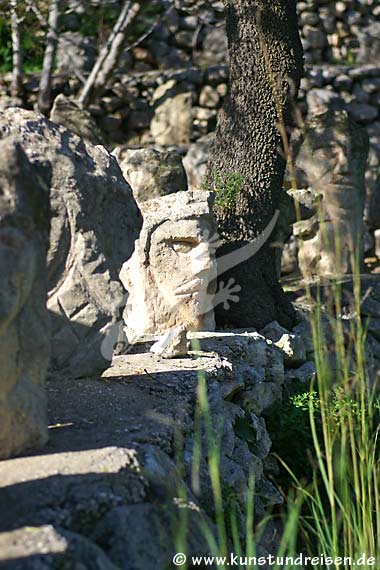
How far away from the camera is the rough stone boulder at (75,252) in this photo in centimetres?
438

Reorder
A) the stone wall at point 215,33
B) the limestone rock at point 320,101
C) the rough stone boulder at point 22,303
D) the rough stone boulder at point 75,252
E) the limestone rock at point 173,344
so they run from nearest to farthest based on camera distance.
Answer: the rough stone boulder at point 22,303
the rough stone boulder at point 75,252
the limestone rock at point 173,344
the limestone rock at point 320,101
the stone wall at point 215,33

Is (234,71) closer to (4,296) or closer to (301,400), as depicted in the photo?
(301,400)

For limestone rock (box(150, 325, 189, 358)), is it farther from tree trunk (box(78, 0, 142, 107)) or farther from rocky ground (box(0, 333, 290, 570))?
tree trunk (box(78, 0, 142, 107))

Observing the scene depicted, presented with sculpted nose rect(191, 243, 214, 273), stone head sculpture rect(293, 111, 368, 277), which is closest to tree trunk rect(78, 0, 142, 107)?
stone head sculpture rect(293, 111, 368, 277)

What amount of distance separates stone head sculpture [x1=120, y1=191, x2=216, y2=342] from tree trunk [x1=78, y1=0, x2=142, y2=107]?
5.37 metres

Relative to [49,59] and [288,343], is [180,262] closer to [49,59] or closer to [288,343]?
[288,343]

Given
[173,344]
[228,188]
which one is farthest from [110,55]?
[173,344]

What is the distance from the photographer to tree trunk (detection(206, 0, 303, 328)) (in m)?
7.07

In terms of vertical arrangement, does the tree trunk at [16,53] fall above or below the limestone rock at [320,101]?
above

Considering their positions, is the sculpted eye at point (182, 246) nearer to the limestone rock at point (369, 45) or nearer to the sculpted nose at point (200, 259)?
the sculpted nose at point (200, 259)

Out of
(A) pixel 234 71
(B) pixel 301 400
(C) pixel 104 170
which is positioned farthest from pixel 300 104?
(C) pixel 104 170

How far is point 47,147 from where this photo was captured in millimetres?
4543

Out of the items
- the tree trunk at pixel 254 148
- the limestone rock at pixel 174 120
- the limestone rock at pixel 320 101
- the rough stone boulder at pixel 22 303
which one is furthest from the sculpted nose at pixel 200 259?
the limestone rock at pixel 320 101

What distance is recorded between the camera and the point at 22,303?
10.7 feet
